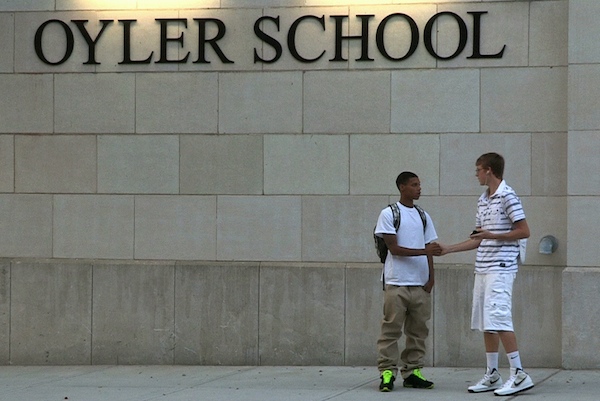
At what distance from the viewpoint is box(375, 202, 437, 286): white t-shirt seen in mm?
8688

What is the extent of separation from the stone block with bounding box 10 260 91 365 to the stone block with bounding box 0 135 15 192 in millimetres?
819

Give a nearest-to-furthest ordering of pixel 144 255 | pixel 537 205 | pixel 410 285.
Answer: pixel 410 285 → pixel 537 205 → pixel 144 255

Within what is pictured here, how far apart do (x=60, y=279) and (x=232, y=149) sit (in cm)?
221

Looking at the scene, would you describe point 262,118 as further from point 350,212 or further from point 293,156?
point 350,212

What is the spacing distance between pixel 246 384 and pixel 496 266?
8.26 feet

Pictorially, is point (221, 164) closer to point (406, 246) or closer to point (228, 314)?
point (228, 314)

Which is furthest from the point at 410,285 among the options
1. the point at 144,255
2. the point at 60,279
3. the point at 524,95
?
the point at 60,279

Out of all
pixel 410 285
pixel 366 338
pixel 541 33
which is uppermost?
pixel 541 33

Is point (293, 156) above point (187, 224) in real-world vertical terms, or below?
above

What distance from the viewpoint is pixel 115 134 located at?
10.8 meters

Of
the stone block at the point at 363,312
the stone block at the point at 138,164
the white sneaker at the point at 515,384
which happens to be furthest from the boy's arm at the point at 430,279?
the stone block at the point at 138,164

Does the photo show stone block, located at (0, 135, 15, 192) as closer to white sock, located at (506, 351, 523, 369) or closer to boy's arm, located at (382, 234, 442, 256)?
boy's arm, located at (382, 234, 442, 256)

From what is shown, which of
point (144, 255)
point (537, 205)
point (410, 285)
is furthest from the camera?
point (144, 255)

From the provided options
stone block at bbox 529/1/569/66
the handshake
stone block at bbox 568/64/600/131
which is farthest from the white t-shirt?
stone block at bbox 529/1/569/66
